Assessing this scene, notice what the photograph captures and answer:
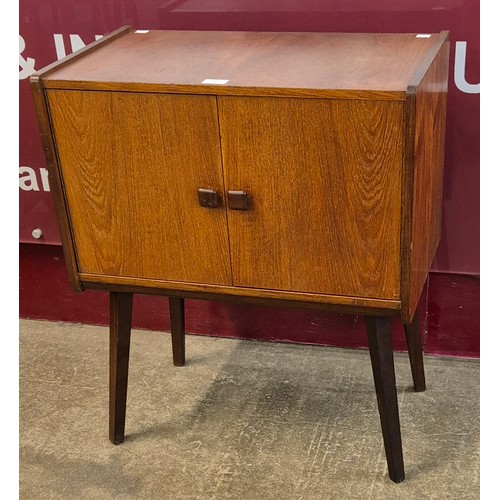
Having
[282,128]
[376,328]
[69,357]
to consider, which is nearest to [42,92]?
[282,128]

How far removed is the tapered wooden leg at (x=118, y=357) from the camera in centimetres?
215

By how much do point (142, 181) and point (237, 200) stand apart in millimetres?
226

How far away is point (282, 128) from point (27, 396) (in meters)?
1.23

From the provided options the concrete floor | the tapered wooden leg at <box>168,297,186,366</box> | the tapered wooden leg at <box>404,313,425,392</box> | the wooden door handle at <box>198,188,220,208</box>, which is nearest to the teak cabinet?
the wooden door handle at <box>198,188,220,208</box>

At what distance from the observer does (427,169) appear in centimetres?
190

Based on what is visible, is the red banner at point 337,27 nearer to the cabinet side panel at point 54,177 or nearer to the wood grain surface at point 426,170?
the wood grain surface at point 426,170

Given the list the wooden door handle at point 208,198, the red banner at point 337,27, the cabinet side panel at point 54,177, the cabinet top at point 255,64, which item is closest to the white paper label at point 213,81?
the cabinet top at point 255,64

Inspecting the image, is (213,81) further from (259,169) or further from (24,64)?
(24,64)

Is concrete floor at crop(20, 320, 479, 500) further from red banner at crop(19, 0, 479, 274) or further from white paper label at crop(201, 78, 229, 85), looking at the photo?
white paper label at crop(201, 78, 229, 85)

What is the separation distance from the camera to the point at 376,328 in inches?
76.6

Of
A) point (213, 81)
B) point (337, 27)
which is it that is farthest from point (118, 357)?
point (337, 27)

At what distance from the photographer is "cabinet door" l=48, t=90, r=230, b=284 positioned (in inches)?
72.2

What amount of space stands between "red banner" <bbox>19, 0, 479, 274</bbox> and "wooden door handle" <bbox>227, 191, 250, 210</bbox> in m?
0.65

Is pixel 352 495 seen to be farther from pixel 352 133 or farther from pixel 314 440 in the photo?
pixel 352 133
